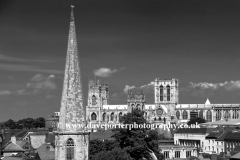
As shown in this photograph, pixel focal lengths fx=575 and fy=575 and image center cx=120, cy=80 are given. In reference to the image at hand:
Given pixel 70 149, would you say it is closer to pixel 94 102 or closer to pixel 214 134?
pixel 214 134

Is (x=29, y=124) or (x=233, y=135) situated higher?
(x=29, y=124)

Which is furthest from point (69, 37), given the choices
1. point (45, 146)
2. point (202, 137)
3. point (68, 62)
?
point (202, 137)

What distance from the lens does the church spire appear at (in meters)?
38.0

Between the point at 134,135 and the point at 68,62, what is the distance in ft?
53.8

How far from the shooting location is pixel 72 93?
38906mm

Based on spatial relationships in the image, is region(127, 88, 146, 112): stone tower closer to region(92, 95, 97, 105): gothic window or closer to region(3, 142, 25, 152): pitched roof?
region(92, 95, 97, 105): gothic window

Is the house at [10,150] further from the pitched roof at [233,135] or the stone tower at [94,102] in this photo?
the stone tower at [94,102]

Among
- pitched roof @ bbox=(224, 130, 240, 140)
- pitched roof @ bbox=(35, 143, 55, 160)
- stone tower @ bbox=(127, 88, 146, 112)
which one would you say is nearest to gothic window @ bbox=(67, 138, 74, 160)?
pitched roof @ bbox=(35, 143, 55, 160)

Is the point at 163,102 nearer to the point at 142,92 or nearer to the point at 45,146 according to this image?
the point at 142,92

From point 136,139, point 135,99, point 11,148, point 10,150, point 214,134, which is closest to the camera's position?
point 136,139

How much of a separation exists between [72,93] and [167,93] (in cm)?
14091

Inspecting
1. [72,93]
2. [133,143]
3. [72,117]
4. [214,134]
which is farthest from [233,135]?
[72,117]

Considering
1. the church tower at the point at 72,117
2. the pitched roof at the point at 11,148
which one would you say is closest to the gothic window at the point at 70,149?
the church tower at the point at 72,117

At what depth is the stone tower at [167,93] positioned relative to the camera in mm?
Result: 176750
